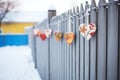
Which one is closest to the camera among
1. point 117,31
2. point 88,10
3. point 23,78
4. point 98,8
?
point 117,31

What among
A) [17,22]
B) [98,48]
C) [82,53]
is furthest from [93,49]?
[17,22]

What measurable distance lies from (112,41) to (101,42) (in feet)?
0.63

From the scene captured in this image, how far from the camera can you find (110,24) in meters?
1.70

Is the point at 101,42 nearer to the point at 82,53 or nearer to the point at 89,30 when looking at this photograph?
the point at 89,30

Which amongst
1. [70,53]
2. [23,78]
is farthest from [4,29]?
[70,53]

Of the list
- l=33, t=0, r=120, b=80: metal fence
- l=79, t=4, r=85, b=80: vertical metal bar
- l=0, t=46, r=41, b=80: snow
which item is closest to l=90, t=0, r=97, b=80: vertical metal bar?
l=33, t=0, r=120, b=80: metal fence

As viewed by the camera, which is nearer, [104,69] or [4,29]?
[104,69]

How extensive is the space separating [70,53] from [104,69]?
42.4 inches

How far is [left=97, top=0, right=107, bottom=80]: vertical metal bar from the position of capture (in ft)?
5.94

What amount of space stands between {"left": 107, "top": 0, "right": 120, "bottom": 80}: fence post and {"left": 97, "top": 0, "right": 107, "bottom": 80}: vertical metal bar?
82 mm

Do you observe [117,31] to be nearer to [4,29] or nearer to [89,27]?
[89,27]

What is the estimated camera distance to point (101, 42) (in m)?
1.86

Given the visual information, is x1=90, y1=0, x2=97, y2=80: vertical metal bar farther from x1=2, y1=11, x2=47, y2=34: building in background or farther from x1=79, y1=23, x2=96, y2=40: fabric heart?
x1=2, y1=11, x2=47, y2=34: building in background

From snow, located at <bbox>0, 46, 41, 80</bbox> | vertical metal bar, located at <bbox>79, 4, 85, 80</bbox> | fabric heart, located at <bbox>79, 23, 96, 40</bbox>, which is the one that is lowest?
snow, located at <bbox>0, 46, 41, 80</bbox>
